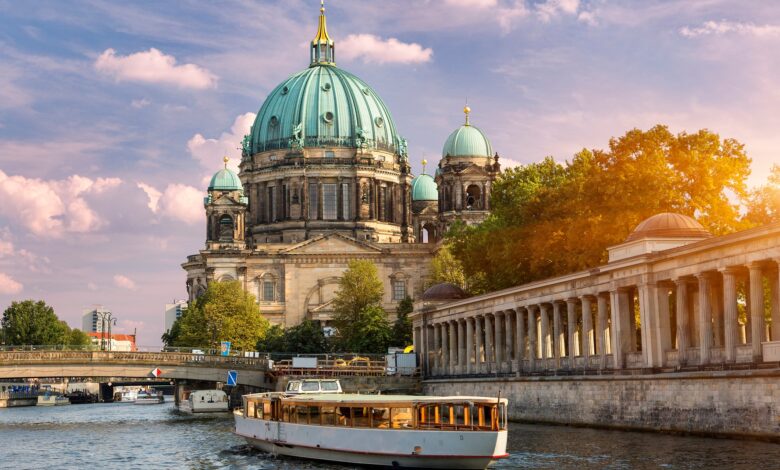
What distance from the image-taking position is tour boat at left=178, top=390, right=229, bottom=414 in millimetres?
108625

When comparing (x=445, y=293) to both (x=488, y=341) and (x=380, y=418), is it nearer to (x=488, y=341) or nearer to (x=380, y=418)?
(x=488, y=341)

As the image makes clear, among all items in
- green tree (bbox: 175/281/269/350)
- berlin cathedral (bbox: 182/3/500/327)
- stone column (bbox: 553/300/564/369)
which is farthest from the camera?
berlin cathedral (bbox: 182/3/500/327)

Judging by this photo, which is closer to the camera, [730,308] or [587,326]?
[730,308]

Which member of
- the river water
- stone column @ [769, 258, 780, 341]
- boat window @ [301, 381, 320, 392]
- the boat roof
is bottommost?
the river water

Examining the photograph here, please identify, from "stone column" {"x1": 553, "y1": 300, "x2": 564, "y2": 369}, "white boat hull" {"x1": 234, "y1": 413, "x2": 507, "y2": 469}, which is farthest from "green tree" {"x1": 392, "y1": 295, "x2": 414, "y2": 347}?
"white boat hull" {"x1": 234, "y1": 413, "x2": 507, "y2": 469}

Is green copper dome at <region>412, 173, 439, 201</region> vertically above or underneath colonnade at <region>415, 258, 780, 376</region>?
above

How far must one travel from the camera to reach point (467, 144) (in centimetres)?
15950

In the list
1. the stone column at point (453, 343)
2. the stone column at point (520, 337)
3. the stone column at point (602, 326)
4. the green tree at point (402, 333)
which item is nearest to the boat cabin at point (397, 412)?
the stone column at point (602, 326)

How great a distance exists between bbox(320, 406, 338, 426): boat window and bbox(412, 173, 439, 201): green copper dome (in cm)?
13568

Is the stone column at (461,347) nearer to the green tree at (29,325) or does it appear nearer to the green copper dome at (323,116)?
the green copper dome at (323,116)

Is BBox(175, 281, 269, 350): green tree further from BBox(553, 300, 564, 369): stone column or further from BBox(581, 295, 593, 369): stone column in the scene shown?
BBox(581, 295, 593, 369): stone column

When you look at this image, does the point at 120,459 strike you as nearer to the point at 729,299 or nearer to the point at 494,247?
the point at 729,299

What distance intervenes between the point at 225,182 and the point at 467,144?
33.2 meters

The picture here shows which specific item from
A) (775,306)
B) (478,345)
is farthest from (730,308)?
(478,345)
